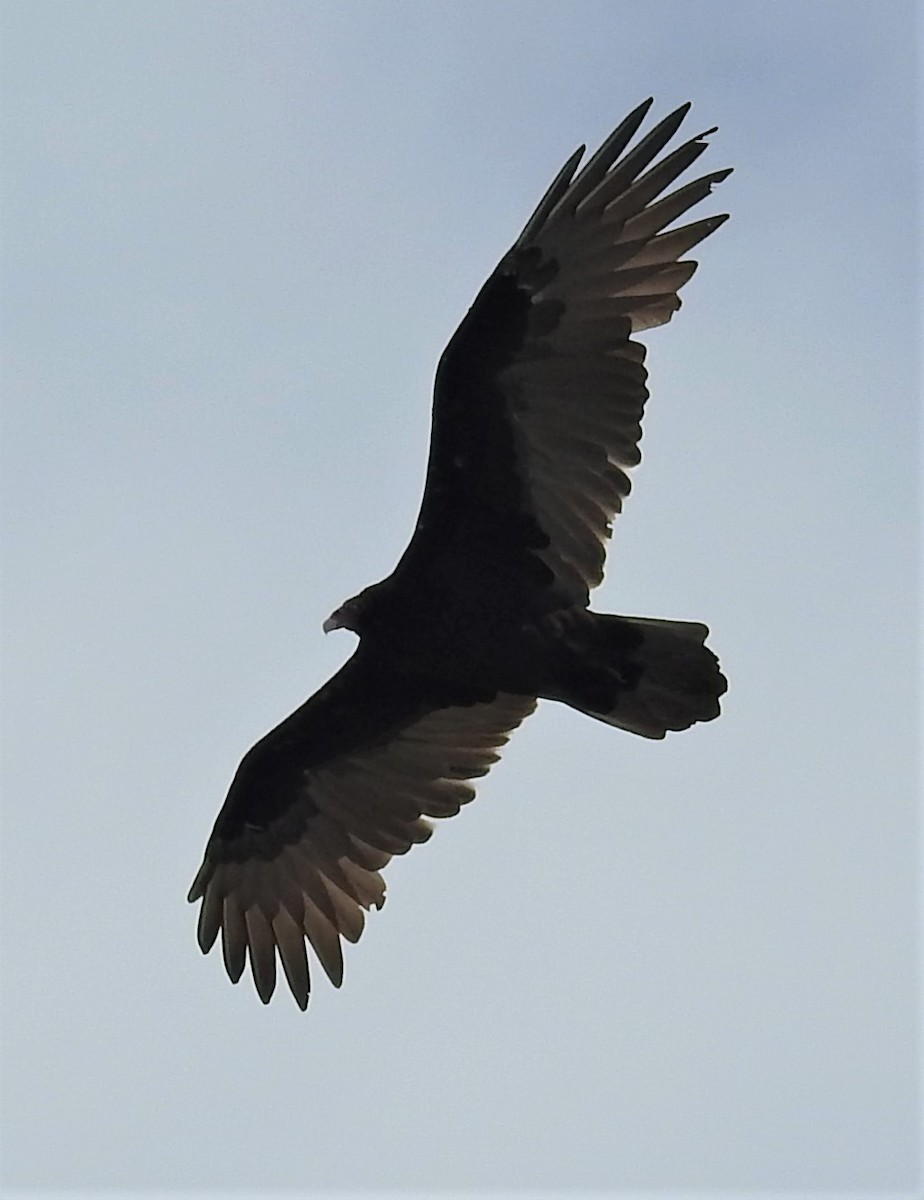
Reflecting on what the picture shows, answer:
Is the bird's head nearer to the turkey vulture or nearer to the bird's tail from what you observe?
the turkey vulture

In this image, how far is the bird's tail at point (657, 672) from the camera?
882cm

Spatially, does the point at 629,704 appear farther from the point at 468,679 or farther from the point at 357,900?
the point at 357,900

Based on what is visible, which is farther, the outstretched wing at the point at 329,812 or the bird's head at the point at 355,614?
the outstretched wing at the point at 329,812

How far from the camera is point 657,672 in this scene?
8.87 meters

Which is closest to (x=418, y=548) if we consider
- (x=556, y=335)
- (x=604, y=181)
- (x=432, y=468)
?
(x=432, y=468)

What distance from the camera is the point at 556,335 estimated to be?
351 inches

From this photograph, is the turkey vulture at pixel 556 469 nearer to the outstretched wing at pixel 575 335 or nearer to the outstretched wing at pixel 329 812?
the outstretched wing at pixel 575 335

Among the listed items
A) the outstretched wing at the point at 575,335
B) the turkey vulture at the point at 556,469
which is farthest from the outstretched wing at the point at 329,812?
the outstretched wing at the point at 575,335

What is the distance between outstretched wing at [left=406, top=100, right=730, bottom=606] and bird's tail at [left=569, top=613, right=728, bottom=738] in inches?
11.4

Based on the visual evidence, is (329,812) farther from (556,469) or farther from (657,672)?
(556,469)

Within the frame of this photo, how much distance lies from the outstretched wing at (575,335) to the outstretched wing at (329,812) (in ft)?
4.19

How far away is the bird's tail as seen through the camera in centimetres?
882

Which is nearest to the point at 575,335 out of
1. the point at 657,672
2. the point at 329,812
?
the point at 657,672

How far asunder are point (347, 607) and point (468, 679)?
67 cm
